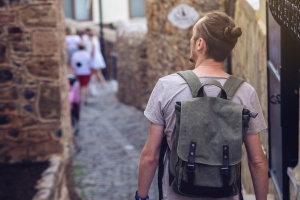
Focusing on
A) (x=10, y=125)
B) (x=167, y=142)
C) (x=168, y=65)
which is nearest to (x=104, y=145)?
(x=168, y=65)

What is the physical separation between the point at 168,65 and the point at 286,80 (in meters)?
5.39

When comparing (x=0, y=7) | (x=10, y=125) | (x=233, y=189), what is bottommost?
(x=10, y=125)

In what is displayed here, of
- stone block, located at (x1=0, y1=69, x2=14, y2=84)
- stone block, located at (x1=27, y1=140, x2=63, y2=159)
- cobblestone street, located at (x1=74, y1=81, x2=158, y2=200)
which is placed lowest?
→ cobblestone street, located at (x1=74, y1=81, x2=158, y2=200)

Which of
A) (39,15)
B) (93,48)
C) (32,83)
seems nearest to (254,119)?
(39,15)

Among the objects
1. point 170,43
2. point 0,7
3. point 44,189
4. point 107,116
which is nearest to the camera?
point 44,189

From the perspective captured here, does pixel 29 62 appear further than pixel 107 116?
No

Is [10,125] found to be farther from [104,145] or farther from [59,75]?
[104,145]

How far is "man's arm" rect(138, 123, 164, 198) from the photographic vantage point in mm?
3580

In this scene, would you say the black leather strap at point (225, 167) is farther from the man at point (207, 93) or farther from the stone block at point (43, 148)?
the stone block at point (43, 148)

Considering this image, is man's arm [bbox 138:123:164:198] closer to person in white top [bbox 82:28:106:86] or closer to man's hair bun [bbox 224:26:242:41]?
man's hair bun [bbox 224:26:242:41]

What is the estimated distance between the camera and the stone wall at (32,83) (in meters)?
8.05

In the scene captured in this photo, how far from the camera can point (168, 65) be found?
1058 centimetres


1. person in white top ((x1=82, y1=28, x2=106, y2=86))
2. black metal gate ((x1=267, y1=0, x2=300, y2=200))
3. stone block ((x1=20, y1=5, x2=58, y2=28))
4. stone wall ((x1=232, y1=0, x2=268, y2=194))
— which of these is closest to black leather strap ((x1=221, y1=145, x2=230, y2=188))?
black metal gate ((x1=267, y1=0, x2=300, y2=200))

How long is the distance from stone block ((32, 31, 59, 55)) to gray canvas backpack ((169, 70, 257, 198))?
15.8 ft
